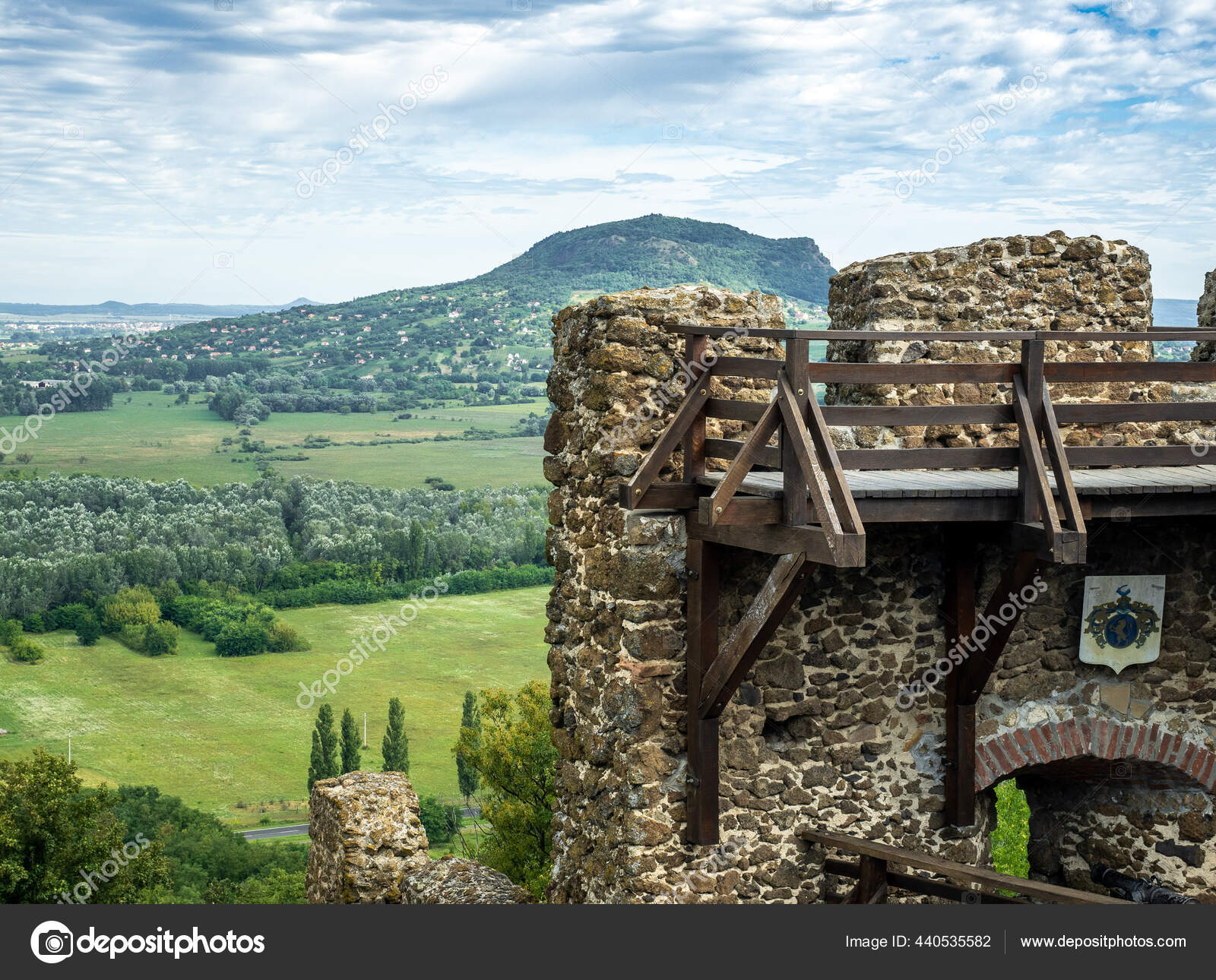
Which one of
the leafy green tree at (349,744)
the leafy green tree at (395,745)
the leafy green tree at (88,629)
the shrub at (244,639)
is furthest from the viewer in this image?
the leafy green tree at (88,629)

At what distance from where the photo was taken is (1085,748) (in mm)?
6695

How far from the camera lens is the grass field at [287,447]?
75.8 metres

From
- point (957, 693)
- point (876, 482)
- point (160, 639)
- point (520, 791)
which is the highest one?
point (876, 482)

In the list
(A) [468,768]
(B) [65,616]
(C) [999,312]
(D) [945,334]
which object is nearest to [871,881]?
(D) [945,334]

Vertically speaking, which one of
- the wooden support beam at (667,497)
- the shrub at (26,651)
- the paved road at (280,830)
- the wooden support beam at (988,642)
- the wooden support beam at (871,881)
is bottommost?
the paved road at (280,830)

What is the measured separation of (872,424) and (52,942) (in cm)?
427

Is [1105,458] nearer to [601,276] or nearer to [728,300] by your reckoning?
[728,300]

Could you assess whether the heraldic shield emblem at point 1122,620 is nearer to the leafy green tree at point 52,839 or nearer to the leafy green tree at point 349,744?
the leafy green tree at point 52,839

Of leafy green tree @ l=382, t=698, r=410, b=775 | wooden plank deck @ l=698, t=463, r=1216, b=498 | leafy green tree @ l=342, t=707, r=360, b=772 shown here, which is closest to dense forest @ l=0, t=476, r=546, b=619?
leafy green tree @ l=382, t=698, r=410, b=775

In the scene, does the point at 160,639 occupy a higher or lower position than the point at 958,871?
lower

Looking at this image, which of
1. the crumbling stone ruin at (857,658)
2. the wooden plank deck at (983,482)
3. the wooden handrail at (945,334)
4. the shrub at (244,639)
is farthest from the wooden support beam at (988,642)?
the shrub at (244,639)

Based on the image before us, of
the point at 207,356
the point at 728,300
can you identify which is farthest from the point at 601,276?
the point at 728,300

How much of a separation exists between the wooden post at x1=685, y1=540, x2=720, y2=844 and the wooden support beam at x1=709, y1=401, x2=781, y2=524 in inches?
25.8

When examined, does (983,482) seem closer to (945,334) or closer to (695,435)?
(945,334)
